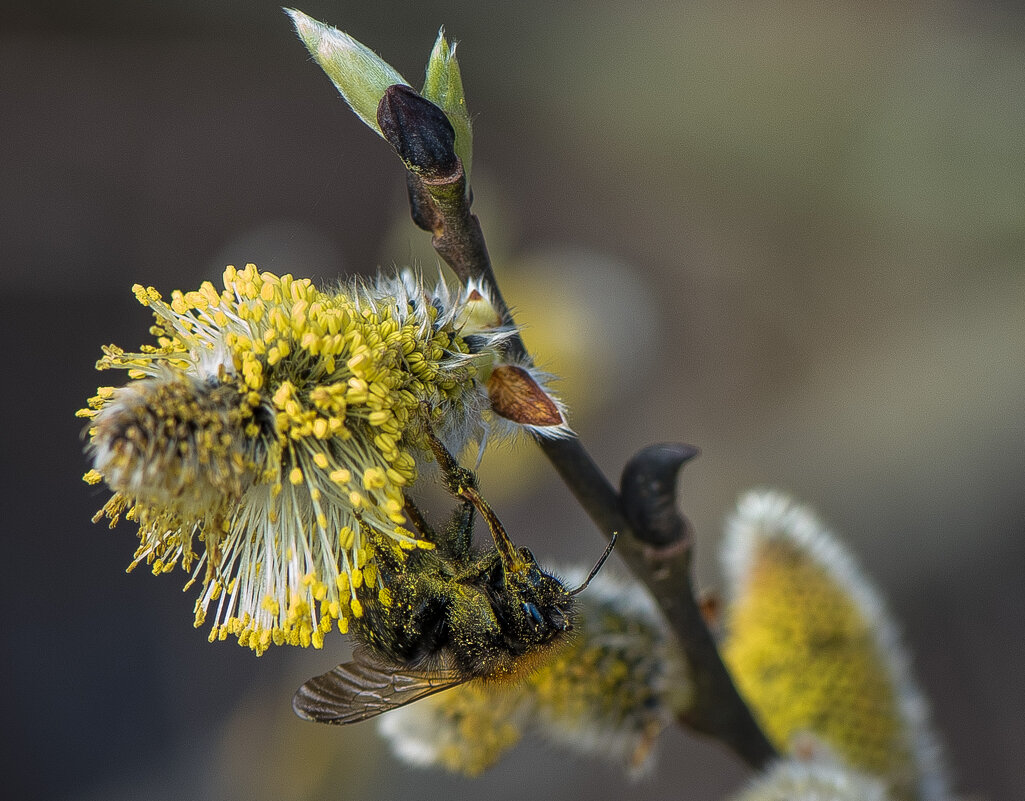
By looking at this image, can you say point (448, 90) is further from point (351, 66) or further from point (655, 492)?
point (655, 492)

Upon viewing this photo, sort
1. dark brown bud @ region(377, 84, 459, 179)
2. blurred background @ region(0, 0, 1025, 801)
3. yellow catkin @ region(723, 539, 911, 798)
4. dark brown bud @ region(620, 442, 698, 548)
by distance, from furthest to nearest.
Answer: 1. blurred background @ region(0, 0, 1025, 801)
2. yellow catkin @ region(723, 539, 911, 798)
3. dark brown bud @ region(620, 442, 698, 548)
4. dark brown bud @ region(377, 84, 459, 179)

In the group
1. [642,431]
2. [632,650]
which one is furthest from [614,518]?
[642,431]

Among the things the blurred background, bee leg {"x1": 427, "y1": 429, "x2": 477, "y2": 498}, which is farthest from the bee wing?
the blurred background

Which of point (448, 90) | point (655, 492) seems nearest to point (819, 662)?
point (655, 492)

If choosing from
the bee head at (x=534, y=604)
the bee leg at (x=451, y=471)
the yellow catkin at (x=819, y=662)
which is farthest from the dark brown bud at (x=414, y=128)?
the yellow catkin at (x=819, y=662)

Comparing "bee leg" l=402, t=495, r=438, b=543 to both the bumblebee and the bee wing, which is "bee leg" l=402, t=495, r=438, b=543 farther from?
the bee wing

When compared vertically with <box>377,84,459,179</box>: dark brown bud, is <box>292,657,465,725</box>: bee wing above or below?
below

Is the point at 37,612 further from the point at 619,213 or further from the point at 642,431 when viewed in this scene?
the point at 619,213
